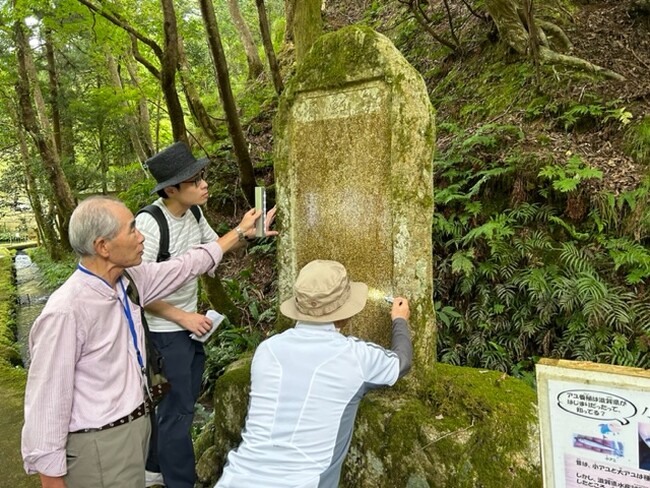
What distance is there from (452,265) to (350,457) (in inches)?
92.4

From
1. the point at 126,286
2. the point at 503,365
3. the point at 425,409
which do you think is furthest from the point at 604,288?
the point at 126,286

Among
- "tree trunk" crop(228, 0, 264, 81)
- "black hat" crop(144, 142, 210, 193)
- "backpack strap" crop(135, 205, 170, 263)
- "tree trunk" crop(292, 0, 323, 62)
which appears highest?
"tree trunk" crop(228, 0, 264, 81)

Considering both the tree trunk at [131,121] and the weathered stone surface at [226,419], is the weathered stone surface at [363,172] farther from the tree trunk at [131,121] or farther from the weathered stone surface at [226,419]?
the tree trunk at [131,121]

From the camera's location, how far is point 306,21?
642 cm

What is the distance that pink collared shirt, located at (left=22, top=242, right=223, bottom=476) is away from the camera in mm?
1854

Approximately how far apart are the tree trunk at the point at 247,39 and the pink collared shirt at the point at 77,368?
522 inches

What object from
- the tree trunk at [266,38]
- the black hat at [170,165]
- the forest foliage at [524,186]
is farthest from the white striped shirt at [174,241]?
the tree trunk at [266,38]

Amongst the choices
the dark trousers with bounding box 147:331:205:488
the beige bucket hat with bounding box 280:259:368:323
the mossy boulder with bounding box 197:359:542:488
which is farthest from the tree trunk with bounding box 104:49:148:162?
the beige bucket hat with bounding box 280:259:368:323

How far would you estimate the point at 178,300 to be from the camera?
3.04 meters

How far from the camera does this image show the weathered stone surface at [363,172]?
9.43ft

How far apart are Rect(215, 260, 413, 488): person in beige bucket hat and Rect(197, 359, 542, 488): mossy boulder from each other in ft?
2.97

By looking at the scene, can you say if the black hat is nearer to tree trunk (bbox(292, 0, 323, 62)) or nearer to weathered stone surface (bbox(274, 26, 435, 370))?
weathered stone surface (bbox(274, 26, 435, 370))

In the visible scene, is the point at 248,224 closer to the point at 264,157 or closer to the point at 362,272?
the point at 362,272

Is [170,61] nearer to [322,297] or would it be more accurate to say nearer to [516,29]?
[516,29]
